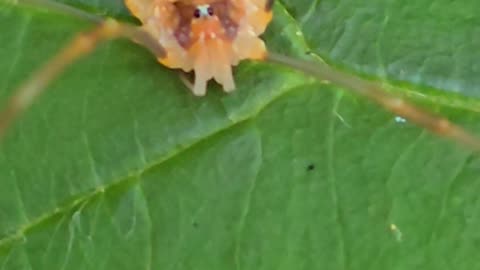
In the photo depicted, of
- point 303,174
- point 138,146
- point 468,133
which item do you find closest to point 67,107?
point 138,146

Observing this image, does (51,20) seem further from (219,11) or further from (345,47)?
(345,47)

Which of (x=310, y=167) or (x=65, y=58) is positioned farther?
(x=310, y=167)

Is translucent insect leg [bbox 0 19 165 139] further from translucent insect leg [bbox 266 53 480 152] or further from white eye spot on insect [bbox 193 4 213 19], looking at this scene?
translucent insect leg [bbox 266 53 480 152]

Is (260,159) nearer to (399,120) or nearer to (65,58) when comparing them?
(399,120)

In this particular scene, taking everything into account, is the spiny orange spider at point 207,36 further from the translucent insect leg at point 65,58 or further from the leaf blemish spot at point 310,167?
the leaf blemish spot at point 310,167

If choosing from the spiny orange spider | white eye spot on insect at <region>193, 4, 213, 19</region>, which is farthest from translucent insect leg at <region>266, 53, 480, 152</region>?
white eye spot on insect at <region>193, 4, 213, 19</region>

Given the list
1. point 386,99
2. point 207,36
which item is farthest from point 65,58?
point 386,99
